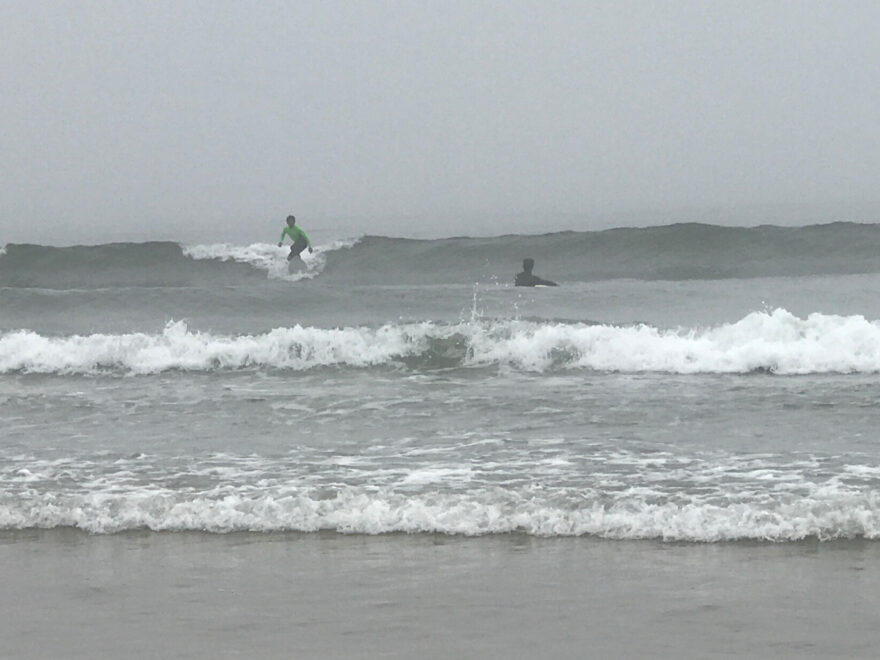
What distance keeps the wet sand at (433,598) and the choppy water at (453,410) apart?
38 centimetres

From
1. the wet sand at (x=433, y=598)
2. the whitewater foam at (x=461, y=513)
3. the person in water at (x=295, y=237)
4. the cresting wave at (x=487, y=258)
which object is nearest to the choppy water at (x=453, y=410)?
the whitewater foam at (x=461, y=513)

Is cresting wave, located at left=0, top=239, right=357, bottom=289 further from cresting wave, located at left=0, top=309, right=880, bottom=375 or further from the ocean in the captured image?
cresting wave, located at left=0, top=309, right=880, bottom=375

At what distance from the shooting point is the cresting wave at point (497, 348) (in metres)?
13.0

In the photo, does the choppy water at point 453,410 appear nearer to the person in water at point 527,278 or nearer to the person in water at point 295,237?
the person in water at point 527,278

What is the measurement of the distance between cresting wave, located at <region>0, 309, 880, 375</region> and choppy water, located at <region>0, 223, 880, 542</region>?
0.11ft

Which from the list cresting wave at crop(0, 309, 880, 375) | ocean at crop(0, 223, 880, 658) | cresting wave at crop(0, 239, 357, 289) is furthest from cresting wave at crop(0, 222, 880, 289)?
cresting wave at crop(0, 309, 880, 375)

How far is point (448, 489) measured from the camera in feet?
24.7

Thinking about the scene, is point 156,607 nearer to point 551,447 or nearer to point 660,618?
point 660,618

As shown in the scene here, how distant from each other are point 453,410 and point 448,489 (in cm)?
324

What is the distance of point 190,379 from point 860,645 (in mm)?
10034

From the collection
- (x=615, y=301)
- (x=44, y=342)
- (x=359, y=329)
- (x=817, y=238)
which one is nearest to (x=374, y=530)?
(x=359, y=329)

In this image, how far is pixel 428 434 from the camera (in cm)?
959

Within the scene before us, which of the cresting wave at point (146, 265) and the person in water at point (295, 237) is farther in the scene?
the cresting wave at point (146, 265)

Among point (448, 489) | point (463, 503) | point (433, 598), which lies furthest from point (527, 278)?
point (433, 598)
